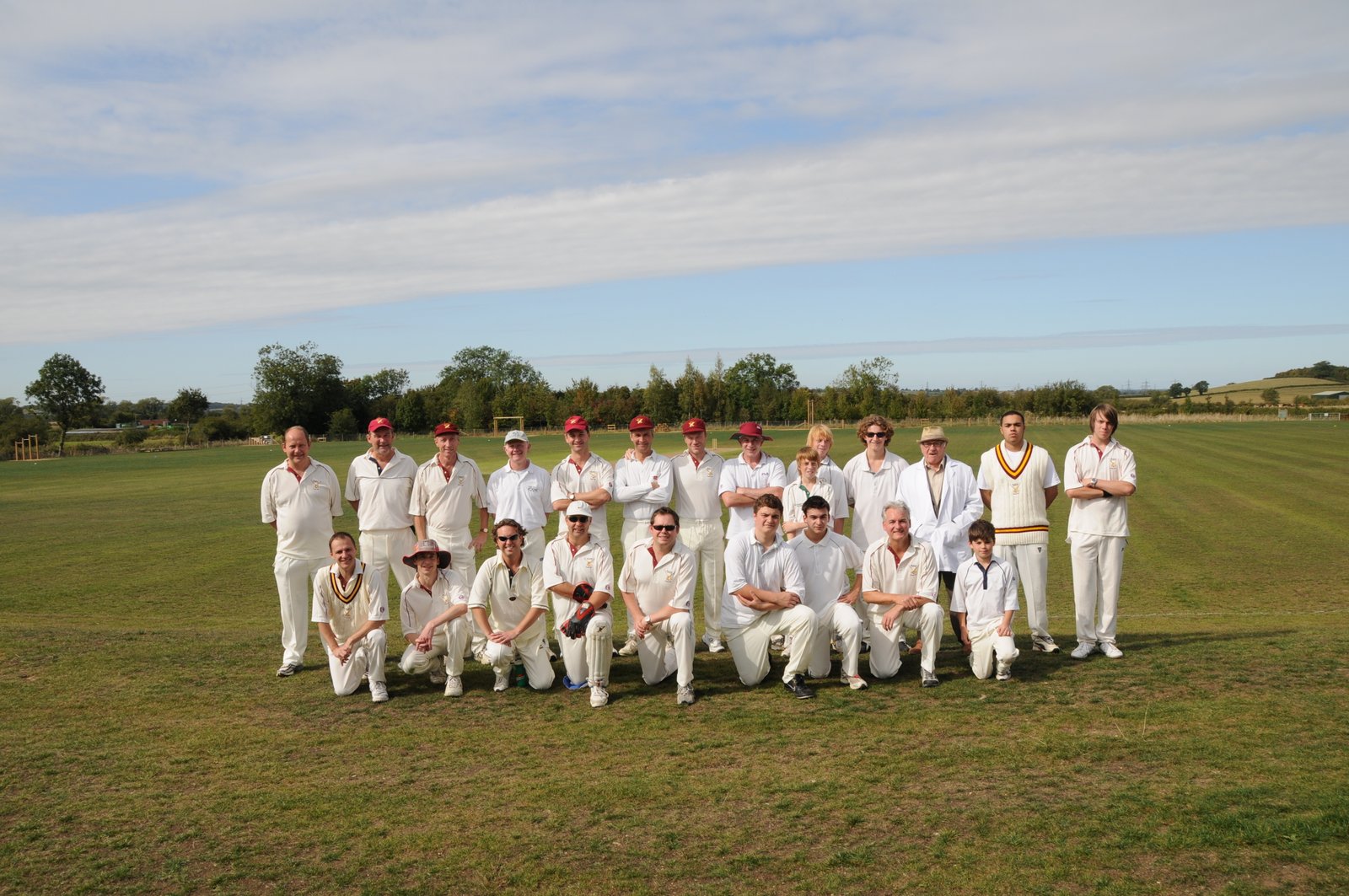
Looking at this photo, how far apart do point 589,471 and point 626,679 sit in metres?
2.05

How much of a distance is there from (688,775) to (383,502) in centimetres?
433

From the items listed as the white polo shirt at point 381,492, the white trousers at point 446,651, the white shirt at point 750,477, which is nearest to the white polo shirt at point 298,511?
the white polo shirt at point 381,492

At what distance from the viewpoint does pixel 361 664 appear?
7555 millimetres

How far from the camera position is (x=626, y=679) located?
7898 mm

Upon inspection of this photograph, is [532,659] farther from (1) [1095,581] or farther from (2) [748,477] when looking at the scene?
(1) [1095,581]

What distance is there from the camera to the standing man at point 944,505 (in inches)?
318

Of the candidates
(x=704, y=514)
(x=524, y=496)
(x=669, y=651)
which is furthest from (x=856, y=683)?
(x=524, y=496)

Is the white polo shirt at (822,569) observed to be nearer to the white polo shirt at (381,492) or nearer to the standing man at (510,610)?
the standing man at (510,610)

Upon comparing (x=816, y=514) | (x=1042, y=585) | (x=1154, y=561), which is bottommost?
(x=1154, y=561)

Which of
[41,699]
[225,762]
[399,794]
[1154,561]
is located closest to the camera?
[399,794]

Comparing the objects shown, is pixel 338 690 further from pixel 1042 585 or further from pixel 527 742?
pixel 1042 585

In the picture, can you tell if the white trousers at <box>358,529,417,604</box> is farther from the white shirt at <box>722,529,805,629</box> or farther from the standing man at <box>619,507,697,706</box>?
the white shirt at <box>722,529,805,629</box>

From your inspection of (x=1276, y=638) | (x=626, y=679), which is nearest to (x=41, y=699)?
(x=626, y=679)

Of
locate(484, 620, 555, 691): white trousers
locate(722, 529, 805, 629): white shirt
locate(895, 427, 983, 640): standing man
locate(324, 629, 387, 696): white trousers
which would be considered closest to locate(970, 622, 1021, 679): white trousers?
locate(895, 427, 983, 640): standing man
